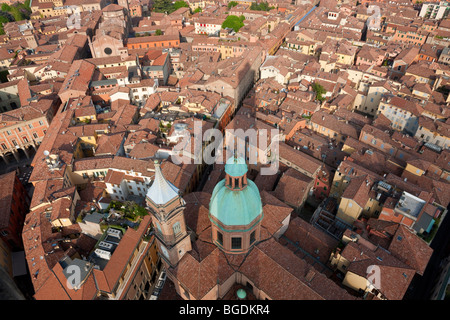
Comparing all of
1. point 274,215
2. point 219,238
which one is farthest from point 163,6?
point 219,238

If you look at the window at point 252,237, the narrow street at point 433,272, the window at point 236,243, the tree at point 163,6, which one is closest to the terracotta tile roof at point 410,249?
the narrow street at point 433,272

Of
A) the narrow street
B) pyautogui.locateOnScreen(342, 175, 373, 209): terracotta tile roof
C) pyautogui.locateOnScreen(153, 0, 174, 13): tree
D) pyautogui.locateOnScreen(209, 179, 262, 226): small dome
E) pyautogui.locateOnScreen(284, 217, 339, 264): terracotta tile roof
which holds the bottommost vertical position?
the narrow street

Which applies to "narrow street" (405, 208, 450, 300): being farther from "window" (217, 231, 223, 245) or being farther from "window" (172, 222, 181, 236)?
"window" (172, 222, 181, 236)

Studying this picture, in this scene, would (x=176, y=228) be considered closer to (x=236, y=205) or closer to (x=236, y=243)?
(x=236, y=243)

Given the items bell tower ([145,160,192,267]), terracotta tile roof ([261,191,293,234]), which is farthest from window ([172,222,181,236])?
terracotta tile roof ([261,191,293,234])

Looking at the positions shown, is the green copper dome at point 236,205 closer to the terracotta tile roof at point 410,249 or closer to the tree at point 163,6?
the terracotta tile roof at point 410,249

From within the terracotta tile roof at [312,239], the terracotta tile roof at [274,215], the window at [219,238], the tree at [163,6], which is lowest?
the terracotta tile roof at [312,239]

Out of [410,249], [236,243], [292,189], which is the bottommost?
[292,189]
